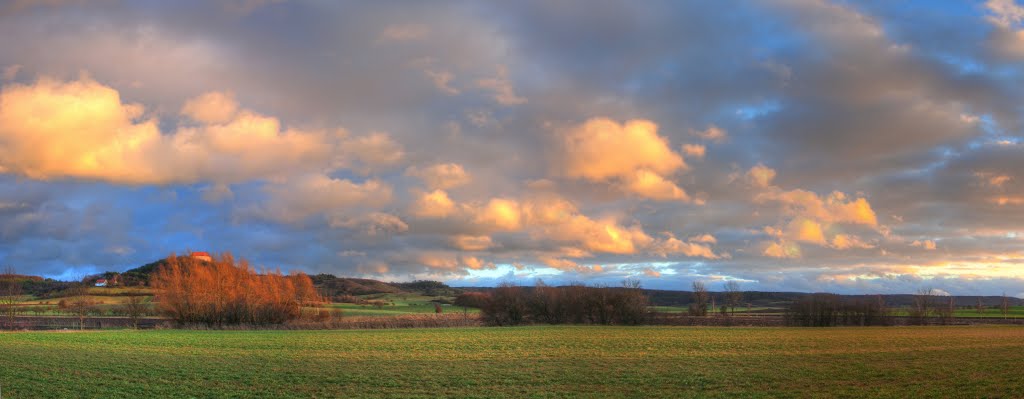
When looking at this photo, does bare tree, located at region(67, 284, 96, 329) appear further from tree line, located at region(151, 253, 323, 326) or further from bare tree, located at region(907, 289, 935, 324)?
bare tree, located at region(907, 289, 935, 324)

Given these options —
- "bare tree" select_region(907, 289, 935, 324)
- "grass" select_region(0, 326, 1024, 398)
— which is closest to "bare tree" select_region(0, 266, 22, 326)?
"grass" select_region(0, 326, 1024, 398)

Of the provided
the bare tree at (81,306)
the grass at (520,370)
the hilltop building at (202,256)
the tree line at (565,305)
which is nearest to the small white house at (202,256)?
the hilltop building at (202,256)

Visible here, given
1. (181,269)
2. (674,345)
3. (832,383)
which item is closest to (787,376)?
(832,383)

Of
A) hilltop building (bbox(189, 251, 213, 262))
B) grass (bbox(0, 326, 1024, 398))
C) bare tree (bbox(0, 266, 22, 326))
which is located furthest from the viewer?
hilltop building (bbox(189, 251, 213, 262))

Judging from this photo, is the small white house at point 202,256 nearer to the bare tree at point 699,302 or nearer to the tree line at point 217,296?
the tree line at point 217,296

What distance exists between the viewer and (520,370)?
2930 cm

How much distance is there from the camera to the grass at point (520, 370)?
2312cm

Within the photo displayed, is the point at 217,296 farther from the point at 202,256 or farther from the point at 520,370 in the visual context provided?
the point at 520,370

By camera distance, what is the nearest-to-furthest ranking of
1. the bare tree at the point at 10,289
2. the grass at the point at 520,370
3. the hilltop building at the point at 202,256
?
the grass at the point at 520,370
the bare tree at the point at 10,289
the hilltop building at the point at 202,256

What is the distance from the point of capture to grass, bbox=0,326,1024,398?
910 inches

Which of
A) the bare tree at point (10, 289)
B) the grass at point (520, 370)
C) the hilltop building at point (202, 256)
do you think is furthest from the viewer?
the hilltop building at point (202, 256)

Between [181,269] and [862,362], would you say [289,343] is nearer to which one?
[862,362]

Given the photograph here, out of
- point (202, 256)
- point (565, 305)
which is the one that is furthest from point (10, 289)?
point (565, 305)

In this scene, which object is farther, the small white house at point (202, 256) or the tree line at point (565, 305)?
the small white house at point (202, 256)
